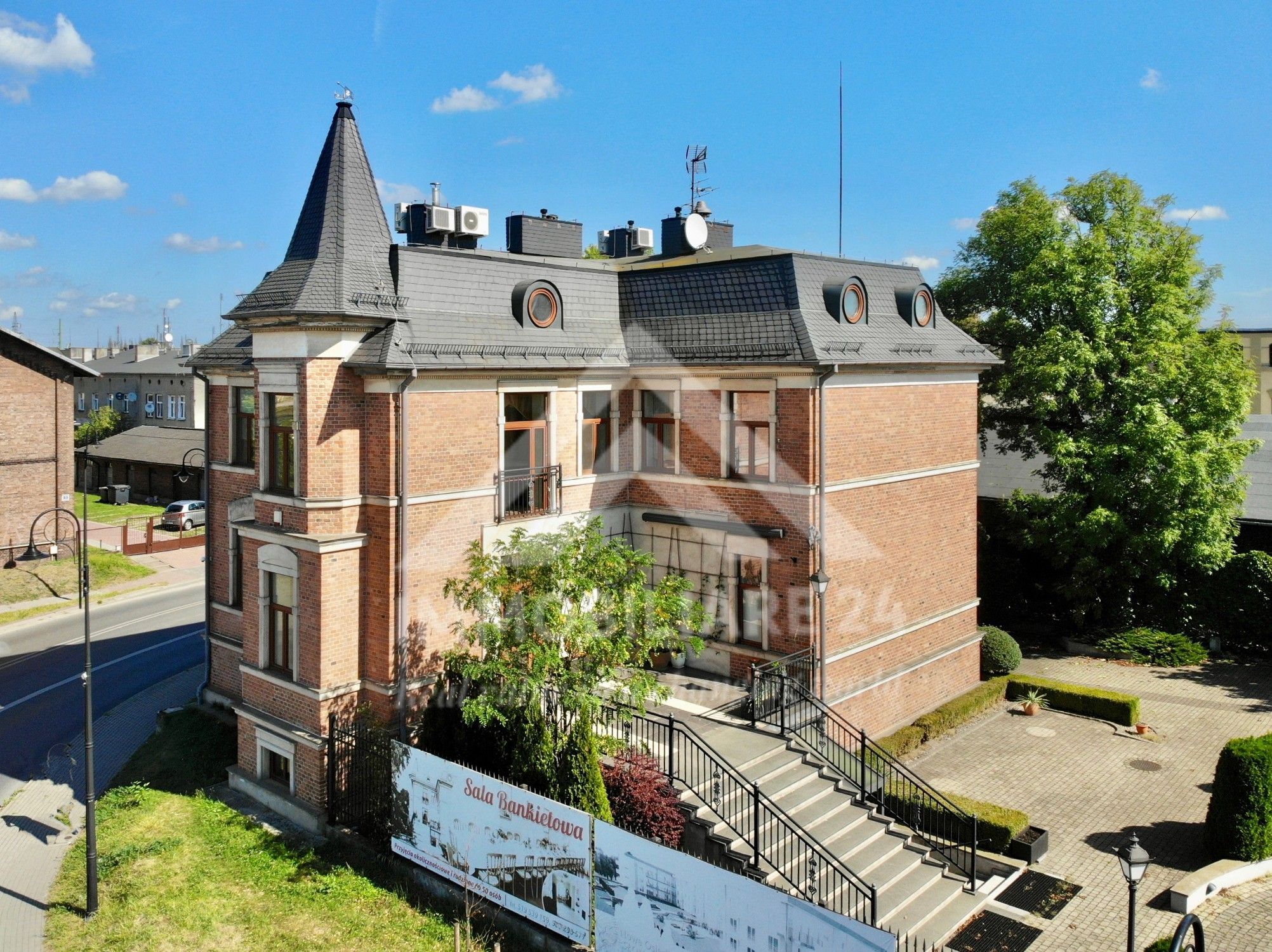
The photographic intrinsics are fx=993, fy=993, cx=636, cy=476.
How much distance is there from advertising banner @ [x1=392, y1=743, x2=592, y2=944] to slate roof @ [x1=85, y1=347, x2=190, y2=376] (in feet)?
165

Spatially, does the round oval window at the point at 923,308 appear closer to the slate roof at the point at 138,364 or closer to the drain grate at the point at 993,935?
the drain grate at the point at 993,935

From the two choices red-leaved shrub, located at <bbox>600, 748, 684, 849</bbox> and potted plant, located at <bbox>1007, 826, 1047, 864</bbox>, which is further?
potted plant, located at <bbox>1007, 826, 1047, 864</bbox>

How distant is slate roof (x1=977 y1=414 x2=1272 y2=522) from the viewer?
26.5m

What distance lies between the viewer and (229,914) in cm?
1313

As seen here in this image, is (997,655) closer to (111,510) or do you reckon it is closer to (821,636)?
(821,636)

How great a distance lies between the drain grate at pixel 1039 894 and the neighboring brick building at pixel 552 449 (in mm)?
4115

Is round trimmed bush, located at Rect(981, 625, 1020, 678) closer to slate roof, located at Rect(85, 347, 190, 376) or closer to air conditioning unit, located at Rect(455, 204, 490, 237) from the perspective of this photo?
air conditioning unit, located at Rect(455, 204, 490, 237)

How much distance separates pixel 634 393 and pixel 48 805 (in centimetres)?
1274

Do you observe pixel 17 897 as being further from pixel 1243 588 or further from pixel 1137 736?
pixel 1243 588

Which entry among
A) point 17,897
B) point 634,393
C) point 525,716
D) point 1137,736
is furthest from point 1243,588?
point 17,897

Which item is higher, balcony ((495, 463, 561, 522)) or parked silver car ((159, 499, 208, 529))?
balcony ((495, 463, 561, 522))

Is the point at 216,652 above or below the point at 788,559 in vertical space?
below

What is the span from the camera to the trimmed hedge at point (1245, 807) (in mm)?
14297

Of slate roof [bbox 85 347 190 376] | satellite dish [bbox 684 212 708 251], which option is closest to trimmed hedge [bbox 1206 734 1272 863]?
satellite dish [bbox 684 212 708 251]
